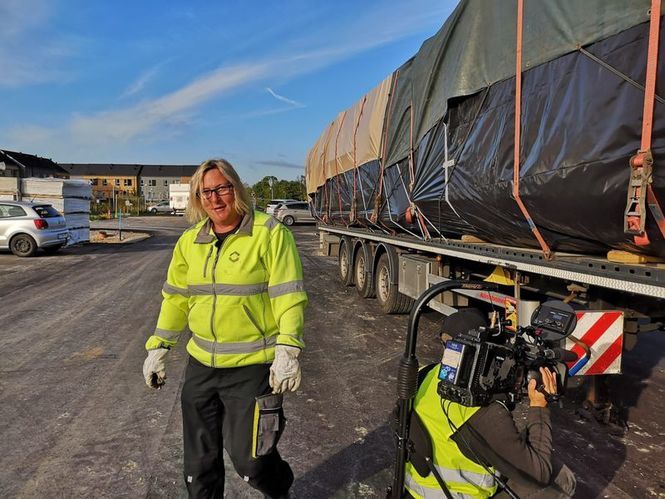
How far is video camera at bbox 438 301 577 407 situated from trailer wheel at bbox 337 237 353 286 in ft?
27.0

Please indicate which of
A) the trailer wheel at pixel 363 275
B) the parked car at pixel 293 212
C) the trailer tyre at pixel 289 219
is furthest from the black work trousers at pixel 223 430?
the trailer tyre at pixel 289 219

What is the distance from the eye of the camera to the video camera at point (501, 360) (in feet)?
5.66

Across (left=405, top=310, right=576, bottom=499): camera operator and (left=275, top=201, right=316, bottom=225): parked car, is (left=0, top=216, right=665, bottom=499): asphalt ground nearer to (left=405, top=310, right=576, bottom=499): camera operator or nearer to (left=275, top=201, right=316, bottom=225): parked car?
(left=405, top=310, right=576, bottom=499): camera operator

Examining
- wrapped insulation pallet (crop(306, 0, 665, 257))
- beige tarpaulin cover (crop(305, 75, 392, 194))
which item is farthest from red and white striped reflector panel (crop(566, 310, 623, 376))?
beige tarpaulin cover (crop(305, 75, 392, 194))

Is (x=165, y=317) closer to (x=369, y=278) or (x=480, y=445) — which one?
(x=480, y=445)

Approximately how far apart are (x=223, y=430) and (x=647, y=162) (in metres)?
2.48

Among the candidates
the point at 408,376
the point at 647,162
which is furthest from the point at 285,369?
the point at 647,162

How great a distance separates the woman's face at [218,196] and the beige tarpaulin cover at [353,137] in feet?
17.9

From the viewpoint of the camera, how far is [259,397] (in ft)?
7.74

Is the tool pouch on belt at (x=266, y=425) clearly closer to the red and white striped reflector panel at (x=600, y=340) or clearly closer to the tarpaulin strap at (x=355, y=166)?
the red and white striped reflector panel at (x=600, y=340)

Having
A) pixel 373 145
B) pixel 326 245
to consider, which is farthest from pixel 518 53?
pixel 326 245

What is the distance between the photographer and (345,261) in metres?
10.7

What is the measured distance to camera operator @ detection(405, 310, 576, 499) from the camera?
1800mm

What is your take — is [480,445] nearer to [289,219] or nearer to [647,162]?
[647,162]
